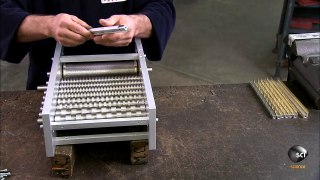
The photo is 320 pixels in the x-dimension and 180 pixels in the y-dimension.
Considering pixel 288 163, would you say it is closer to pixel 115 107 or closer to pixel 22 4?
pixel 115 107

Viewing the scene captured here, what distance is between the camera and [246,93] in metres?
1.06

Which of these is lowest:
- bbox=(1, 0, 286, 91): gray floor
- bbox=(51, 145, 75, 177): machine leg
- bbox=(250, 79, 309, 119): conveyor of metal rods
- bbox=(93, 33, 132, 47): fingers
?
bbox=(1, 0, 286, 91): gray floor

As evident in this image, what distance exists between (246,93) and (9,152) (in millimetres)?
640

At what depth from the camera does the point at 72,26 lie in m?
0.84

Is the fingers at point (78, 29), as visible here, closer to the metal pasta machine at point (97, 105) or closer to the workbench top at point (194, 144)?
the metal pasta machine at point (97, 105)

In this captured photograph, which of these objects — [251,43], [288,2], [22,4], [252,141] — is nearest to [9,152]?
[22,4]

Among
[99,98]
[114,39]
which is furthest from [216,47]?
[99,98]

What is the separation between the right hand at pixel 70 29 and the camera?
84cm

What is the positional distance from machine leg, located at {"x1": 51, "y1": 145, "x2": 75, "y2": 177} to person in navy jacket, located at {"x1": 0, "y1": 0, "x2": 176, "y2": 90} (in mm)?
268

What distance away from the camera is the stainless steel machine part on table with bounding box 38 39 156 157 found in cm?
70

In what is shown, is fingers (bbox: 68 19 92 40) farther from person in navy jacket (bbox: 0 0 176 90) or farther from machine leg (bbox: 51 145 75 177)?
machine leg (bbox: 51 145 75 177)

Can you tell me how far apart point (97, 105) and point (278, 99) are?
→ 20.0 inches

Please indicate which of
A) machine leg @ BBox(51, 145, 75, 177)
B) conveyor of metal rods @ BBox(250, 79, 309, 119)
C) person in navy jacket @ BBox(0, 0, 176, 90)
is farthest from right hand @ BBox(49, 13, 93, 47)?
conveyor of metal rods @ BBox(250, 79, 309, 119)

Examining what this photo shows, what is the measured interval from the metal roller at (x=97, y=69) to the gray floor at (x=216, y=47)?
5.42 ft
